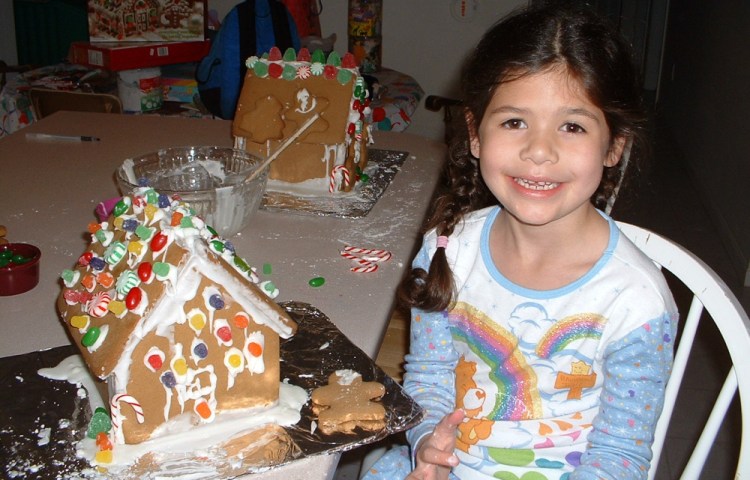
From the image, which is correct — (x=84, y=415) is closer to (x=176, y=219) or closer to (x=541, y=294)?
(x=176, y=219)

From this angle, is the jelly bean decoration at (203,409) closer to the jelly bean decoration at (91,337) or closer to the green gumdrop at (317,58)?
the jelly bean decoration at (91,337)

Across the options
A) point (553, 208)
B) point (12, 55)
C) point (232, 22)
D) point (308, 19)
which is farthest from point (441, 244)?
point (12, 55)

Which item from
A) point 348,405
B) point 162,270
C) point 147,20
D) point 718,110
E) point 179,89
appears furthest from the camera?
point 718,110

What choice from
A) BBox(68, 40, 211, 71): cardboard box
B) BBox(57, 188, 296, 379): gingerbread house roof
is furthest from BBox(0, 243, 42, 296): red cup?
BBox(68, 40, 211, 71): cardboard box

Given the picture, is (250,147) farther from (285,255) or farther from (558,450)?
(558,450)

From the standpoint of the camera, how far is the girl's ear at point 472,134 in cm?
124

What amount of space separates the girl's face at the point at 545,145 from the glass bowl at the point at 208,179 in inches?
23.2

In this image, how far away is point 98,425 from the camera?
2.99 ft

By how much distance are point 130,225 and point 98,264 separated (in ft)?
0.22

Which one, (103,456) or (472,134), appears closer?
(103,456)

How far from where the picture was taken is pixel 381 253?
1.50m

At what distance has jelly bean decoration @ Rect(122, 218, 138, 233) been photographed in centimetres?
97

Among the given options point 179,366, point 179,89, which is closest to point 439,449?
point 179,366

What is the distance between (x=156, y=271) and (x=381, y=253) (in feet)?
2.26
